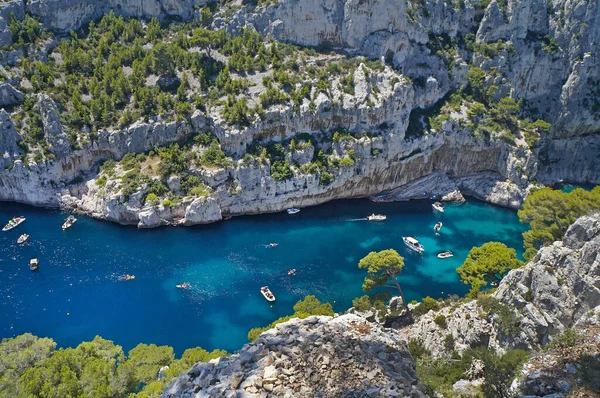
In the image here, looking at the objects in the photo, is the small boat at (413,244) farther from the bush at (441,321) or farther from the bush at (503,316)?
the bush at (503,316)

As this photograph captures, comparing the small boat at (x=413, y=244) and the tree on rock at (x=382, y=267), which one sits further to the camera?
the small boat at (x=413, y=244)

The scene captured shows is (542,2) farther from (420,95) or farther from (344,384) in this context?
(344,384)

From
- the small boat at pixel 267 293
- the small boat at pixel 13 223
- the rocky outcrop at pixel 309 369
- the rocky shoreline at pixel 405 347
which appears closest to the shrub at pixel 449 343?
the rocky shoreline at pixel 405 347

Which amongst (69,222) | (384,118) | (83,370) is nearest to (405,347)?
(83,370)

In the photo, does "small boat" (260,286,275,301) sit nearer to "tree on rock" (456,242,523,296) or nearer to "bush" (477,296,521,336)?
"tree on rock" (456,242,523,296)

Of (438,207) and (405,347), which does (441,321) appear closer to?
(405,347)

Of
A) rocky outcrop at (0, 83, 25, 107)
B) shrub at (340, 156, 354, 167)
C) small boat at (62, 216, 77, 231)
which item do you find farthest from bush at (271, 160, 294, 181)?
rocky outcrop at (0, 83, 25, 107)
